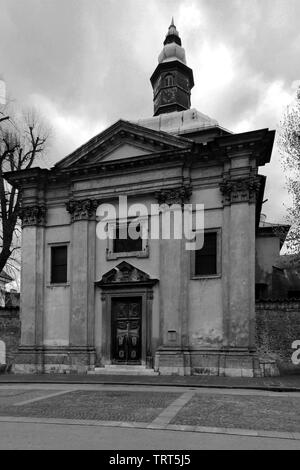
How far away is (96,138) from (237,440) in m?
16.1

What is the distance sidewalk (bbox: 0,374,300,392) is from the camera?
1453 centimetres

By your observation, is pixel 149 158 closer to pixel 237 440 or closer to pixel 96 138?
pixel 96 138

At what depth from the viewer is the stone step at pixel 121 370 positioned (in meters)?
18.7

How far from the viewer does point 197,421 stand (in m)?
9.05

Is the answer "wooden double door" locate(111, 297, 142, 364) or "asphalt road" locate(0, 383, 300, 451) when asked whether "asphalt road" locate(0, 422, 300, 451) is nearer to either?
"asphalt road" locate(0, 383, 300, 451)

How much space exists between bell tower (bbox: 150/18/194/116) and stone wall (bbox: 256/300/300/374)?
14.3 m

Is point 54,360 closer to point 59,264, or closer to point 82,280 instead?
point 82,280

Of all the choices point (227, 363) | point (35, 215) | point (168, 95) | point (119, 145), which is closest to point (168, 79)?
point (168, 95)

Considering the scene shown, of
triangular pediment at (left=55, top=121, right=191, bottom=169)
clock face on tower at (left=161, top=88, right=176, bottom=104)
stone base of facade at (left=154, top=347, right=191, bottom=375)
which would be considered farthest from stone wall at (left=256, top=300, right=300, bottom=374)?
clock face on tower at (left=161, top=88, right=176, bottom=104)

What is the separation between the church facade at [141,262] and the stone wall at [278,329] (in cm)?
157

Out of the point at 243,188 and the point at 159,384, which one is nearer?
the point at 159,384

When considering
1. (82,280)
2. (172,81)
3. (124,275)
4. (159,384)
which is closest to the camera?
(159,384)

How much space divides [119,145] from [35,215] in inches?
200

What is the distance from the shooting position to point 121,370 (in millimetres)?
19047
